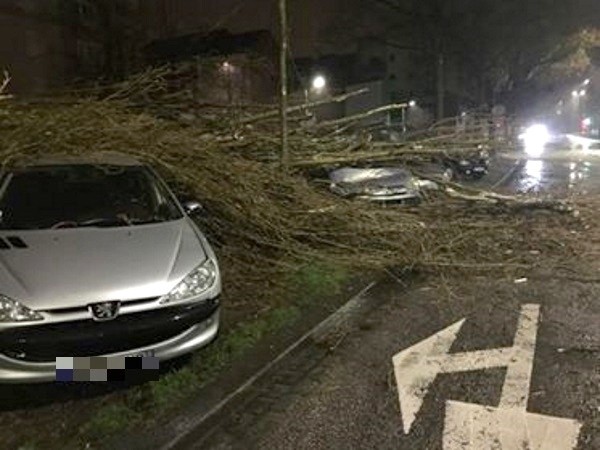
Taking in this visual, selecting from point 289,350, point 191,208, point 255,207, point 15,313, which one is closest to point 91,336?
point 15,313

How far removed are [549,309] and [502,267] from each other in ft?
5.10

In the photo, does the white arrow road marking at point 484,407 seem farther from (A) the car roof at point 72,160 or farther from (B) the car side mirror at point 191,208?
(A) the car roof at point 72,160

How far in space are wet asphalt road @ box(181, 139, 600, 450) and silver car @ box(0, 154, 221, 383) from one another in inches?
28.9

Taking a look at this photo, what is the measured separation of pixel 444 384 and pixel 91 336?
231 centimetres

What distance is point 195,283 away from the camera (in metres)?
4.30

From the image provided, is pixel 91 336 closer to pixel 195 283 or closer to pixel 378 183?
pixel 195 283

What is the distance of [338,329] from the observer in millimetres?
5543

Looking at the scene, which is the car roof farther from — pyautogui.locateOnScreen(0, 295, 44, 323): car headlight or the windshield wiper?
pyautogui.locateOnScreen(0, 295, 44, 323): car headlight

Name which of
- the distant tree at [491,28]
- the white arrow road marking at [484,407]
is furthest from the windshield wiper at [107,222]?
the distant tree at [491,28]

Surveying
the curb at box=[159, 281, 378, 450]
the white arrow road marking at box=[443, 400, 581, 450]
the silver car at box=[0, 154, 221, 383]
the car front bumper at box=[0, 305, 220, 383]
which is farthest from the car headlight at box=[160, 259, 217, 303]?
the white arrow road marking at box=[443, 400, 581, 450]

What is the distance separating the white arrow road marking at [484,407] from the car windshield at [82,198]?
223 centimetres

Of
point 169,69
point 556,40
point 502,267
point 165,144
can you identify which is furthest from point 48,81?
point 556,40

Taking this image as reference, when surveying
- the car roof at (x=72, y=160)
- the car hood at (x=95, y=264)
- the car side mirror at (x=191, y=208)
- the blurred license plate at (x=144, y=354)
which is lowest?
the blurred license plate at (x=144, y=354)

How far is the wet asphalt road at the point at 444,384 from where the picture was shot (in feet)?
11.9
